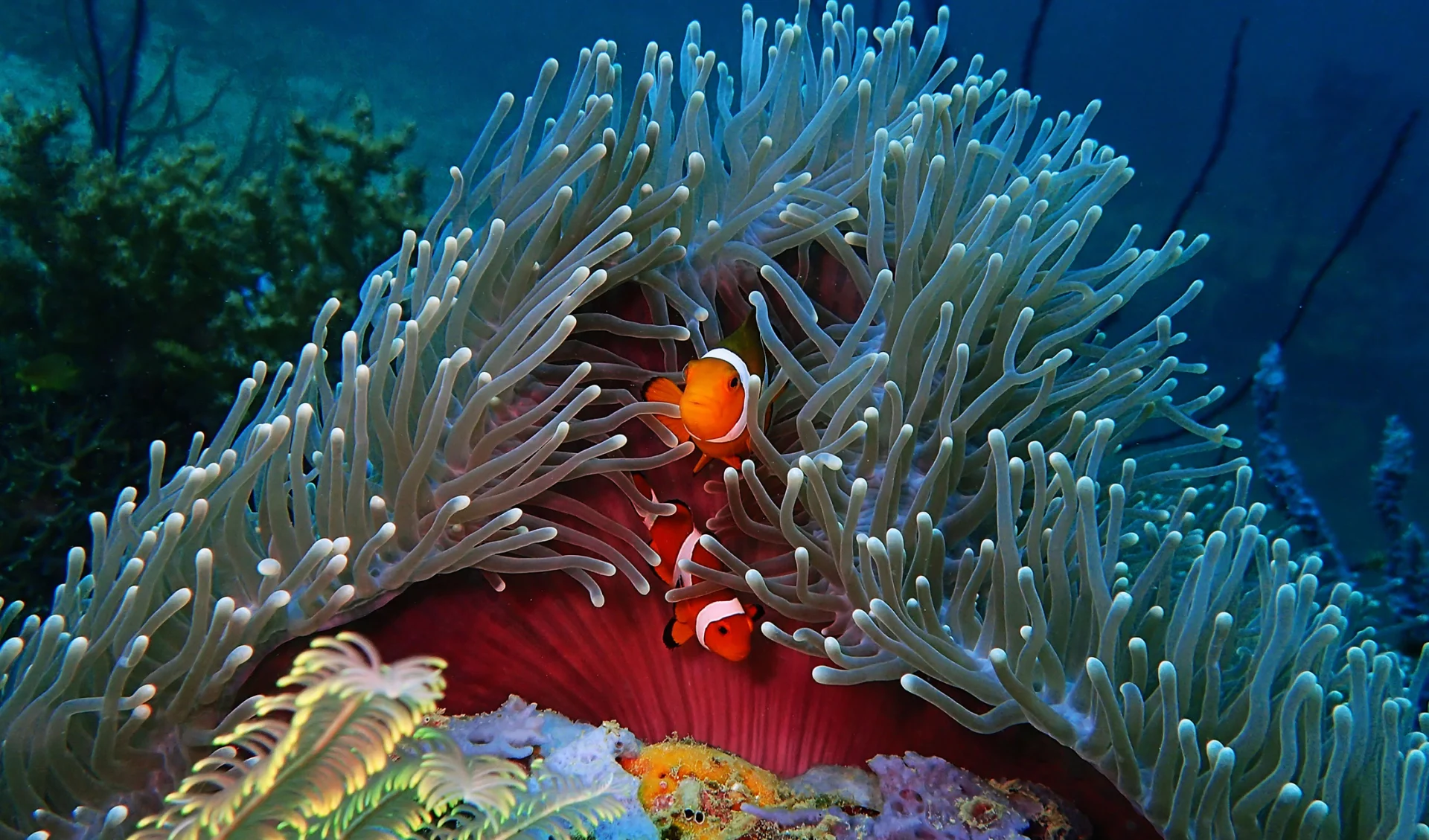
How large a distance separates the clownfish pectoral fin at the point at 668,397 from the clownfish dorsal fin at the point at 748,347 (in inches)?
4.4

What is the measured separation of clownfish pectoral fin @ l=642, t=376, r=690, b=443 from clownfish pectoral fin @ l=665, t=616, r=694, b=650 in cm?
31

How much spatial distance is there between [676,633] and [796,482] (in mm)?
345

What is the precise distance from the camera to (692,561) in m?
1.35

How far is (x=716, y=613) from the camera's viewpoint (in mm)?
1297

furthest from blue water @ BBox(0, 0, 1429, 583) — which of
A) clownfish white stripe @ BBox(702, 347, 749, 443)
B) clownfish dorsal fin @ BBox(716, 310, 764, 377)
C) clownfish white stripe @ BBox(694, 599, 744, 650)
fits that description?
clownfish white stripe @ BBox(694, 599, 744, 650)

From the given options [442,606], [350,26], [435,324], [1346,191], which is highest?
[350,26]

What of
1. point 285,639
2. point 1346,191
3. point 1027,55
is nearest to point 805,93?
point 285,639

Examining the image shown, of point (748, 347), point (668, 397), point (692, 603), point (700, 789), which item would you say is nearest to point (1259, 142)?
point (748, 347)

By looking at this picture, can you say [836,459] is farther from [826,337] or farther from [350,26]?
[350,26]

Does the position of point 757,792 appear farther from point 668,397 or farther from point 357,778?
point 357,778

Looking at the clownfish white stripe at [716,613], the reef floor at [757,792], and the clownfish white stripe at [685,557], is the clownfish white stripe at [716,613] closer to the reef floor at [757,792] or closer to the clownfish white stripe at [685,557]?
the clownfish white stripe at [685,557]

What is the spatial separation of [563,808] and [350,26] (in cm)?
2193

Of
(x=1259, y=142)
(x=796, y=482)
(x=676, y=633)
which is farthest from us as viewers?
(x=1259, y=142)

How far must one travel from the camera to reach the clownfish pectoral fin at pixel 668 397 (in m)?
1.39
